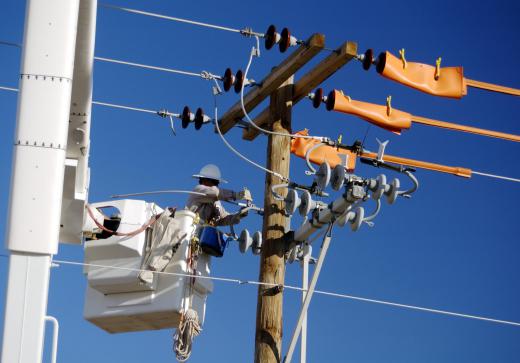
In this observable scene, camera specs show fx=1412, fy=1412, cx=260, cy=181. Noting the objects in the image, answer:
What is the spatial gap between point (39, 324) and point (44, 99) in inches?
64.8

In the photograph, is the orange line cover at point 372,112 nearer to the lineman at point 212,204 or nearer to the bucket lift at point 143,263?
the lineman at point 212,204

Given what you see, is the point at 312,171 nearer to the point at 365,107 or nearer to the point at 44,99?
the point at 365,107

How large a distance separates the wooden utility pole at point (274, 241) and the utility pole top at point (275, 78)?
6.3 inches

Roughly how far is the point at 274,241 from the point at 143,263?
1470 millimetres

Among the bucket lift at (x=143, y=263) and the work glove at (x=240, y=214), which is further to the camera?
the work glove at (x=240, y=214)

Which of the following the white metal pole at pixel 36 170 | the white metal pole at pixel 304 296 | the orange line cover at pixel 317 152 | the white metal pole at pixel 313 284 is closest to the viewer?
the white metal pole at pixel 36 170

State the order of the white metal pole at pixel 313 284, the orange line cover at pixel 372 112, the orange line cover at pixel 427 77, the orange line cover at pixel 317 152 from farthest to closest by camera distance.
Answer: the orange line cover at pixel 317 152
the orange line cover at pixel 372 112
the orange line cover at pixel 427 77
the white metal pole at pixel 313 284

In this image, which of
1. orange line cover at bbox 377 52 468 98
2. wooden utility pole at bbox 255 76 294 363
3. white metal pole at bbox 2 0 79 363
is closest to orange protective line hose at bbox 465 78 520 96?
orange line cover at bbox 377 52 468 98

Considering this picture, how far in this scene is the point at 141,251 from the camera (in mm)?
15156

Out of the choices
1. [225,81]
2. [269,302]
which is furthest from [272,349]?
[225,81]

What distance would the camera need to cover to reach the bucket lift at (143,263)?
49.4ft

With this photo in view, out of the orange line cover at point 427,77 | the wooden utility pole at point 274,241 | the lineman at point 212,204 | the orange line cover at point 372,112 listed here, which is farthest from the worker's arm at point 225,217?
the orange line cover at point 427,77

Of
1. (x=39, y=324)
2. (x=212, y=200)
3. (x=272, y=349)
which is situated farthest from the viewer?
(x=212, y=200)

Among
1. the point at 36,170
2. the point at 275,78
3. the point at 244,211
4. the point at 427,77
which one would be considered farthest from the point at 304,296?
the point at 36,170
